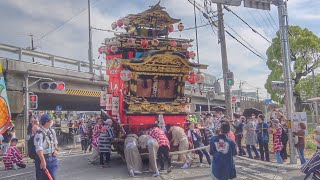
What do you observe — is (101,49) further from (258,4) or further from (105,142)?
(258,4)

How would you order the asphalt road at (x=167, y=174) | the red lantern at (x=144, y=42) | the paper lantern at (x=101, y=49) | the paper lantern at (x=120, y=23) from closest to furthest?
the asphalt road at (x=167, y=174) < the red lantern at (x=144, y=42) < the paper lantern at (x=101, y=49) < the paper lantern at (x=120, y=23)

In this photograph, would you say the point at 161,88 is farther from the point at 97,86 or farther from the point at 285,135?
the point at 97,86

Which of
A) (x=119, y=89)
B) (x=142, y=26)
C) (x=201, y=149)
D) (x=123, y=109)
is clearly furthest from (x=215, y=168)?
(x=142, y=26)

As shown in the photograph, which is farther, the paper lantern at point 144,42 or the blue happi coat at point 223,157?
the paper lantern at point 144,42

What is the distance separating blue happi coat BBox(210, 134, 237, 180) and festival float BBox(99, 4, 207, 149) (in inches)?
269

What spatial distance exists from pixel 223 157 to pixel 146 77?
804 centimetres

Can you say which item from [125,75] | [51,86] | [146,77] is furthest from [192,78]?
[51,86]

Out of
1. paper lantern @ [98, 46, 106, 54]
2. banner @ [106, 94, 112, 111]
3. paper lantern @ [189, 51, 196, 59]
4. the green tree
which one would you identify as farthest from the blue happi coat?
the green tree

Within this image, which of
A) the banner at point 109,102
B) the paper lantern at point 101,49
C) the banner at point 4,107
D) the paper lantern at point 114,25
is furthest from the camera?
the banner at point 4,107

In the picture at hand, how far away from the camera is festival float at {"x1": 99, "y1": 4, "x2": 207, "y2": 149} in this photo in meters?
14.4

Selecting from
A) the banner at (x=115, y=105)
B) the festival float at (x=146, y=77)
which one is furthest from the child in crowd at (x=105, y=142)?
the banner at (x=115, y=105)

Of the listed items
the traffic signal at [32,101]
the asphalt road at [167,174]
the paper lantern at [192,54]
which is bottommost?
the asphalt road at [167,174]

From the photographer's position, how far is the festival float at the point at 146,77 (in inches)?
568

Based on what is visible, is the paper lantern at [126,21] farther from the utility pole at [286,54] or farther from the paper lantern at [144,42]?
the utility pole at [286,54]
